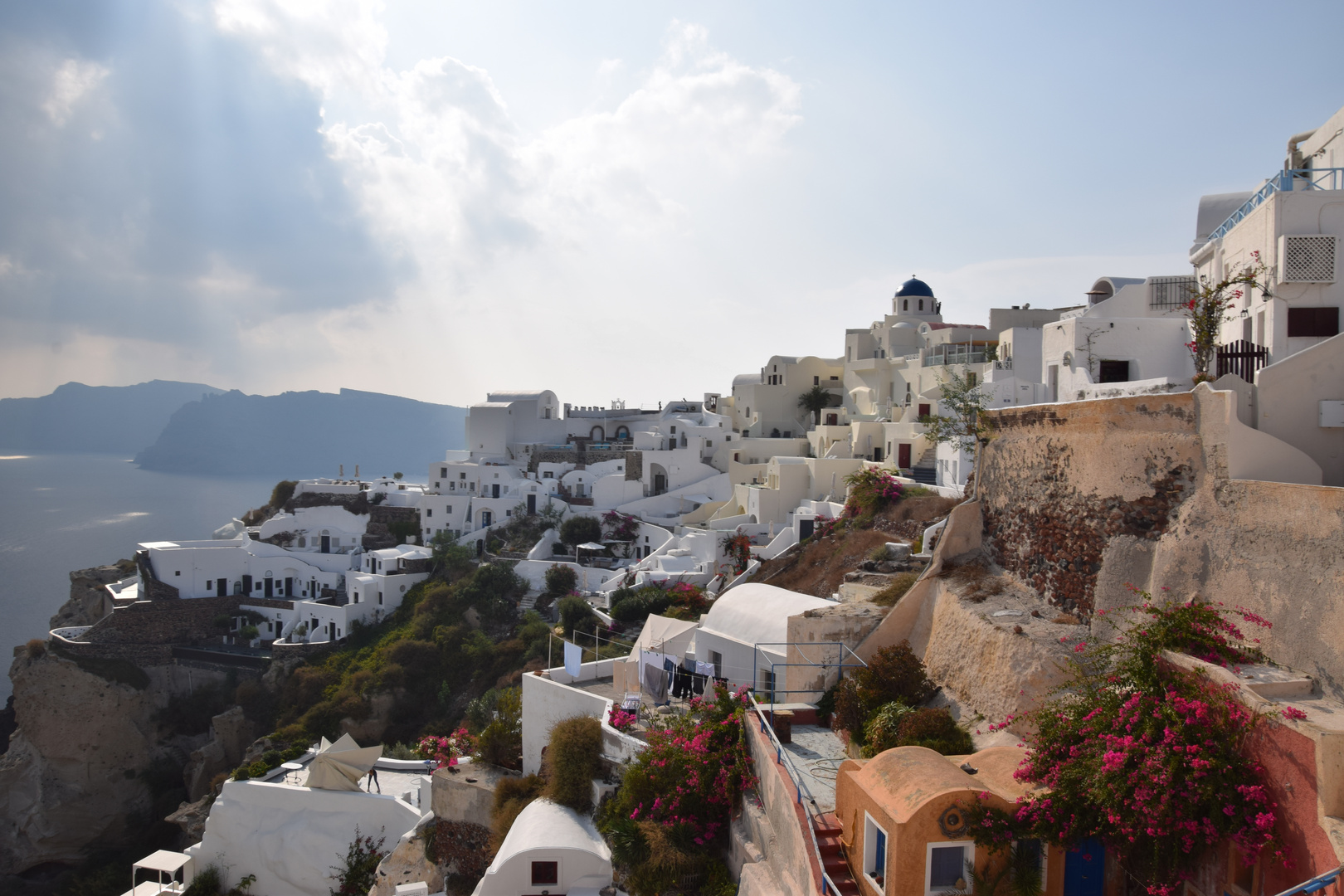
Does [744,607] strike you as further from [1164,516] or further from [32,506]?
[32,506]

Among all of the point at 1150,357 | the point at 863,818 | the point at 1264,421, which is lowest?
the point at 863,818

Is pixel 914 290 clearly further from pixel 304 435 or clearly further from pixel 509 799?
pixel 304 435

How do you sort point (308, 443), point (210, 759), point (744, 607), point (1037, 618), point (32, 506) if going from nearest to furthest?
point (1037, 618) < point (744, 607) < point (210, 759) < point (32, 506) < point (308, 443)

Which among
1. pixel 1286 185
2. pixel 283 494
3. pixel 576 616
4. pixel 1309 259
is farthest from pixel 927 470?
pixel 283 494

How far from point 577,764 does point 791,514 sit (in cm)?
1884

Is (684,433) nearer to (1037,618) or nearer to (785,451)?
(785,451)

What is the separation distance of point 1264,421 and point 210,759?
35380 mm

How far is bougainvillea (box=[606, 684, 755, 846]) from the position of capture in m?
9.38

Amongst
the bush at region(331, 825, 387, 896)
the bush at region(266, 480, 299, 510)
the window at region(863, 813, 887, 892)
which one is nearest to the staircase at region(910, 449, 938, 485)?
the bush at region(331, 825, 387, 896)

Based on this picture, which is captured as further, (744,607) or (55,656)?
(55,656)

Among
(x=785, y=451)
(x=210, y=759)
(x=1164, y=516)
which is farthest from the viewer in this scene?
(x=785, y=451)

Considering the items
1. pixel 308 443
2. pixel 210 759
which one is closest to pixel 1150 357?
pixel 210 759

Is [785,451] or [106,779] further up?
[785,451]

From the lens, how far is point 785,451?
126ft
